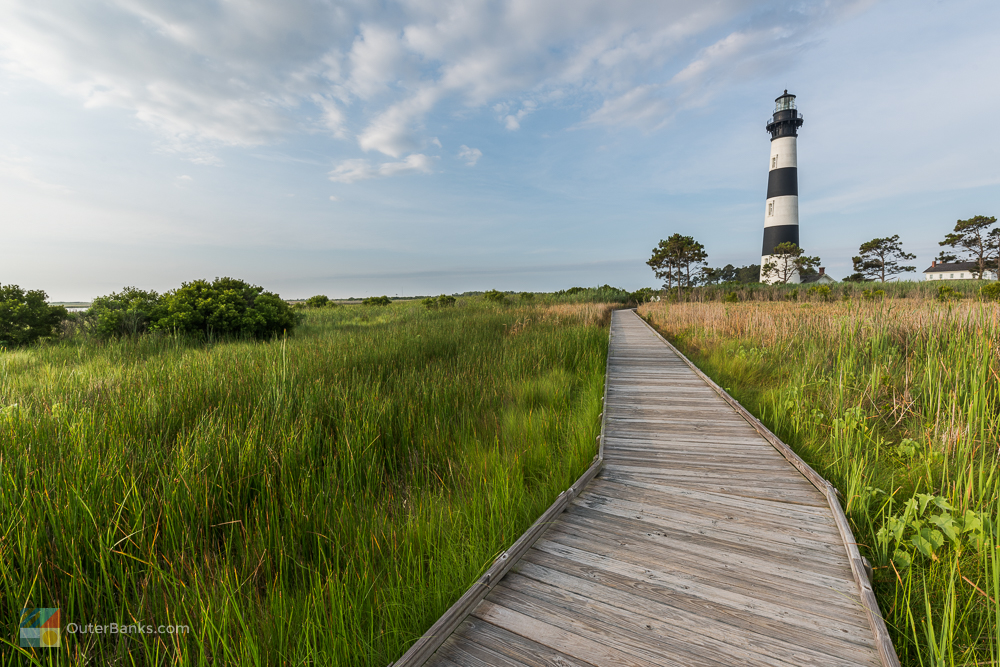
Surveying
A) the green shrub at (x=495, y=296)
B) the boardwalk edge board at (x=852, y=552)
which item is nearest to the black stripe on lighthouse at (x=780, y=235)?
the green shrub at (x=495, y=296)

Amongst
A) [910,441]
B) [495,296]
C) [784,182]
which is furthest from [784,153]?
[910,441]

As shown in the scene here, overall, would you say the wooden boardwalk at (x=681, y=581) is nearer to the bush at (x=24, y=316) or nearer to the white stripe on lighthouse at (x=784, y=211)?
the bush at (x=24, y=316)

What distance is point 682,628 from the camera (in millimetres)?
1472

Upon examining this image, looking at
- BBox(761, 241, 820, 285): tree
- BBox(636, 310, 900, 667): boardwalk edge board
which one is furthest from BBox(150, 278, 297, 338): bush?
BBox(761, 241, 820, 285): tree

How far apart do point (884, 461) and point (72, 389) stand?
783 centimetres

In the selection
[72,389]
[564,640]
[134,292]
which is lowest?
[564,640]

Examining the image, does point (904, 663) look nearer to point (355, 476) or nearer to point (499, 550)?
point (499, 550)

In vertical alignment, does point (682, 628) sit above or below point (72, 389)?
below

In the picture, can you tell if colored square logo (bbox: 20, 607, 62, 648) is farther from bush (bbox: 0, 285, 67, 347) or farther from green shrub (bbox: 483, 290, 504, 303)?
green shrub (bbox: 483, 290, 504, 303)

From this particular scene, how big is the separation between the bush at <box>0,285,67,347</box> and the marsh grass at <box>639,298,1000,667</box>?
13.8 meters

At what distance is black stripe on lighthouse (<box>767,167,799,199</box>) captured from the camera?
33.7 meters

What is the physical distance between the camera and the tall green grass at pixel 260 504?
1464mm

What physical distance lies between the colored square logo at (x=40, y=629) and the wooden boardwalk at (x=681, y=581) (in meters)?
1.36

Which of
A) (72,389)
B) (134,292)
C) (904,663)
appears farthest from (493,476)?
(134,292)
